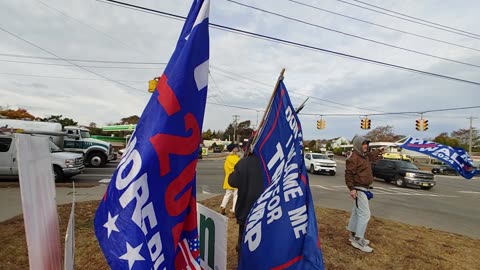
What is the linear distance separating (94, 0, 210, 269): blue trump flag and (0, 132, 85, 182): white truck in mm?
11651

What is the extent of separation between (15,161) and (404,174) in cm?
1927

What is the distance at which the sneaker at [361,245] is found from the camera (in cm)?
514

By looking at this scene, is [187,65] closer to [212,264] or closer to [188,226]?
[188,226]

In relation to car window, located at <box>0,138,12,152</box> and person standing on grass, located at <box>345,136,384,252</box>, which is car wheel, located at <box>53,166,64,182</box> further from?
person standing on grass, located at <box>345,136,384,252</box>

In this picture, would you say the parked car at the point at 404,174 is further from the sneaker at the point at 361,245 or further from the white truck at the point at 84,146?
the white truck at the point at 84,146

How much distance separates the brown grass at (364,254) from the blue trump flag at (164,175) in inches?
121

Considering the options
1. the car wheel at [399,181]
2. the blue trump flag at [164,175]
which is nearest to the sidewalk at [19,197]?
the blue trump flag at [164,175]

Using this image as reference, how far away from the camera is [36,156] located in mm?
1654

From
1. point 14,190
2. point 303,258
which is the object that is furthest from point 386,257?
point 14,190

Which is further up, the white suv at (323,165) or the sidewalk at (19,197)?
the sidewalk at (19,197)

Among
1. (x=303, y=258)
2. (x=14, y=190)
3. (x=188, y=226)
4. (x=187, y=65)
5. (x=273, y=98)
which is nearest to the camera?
(x=187, y=65)

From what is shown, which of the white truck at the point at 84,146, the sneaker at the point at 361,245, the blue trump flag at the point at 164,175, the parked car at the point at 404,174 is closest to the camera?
the blue trump flag at the point at 164,175

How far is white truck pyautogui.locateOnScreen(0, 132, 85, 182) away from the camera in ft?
39.0

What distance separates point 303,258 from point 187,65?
167 cm
